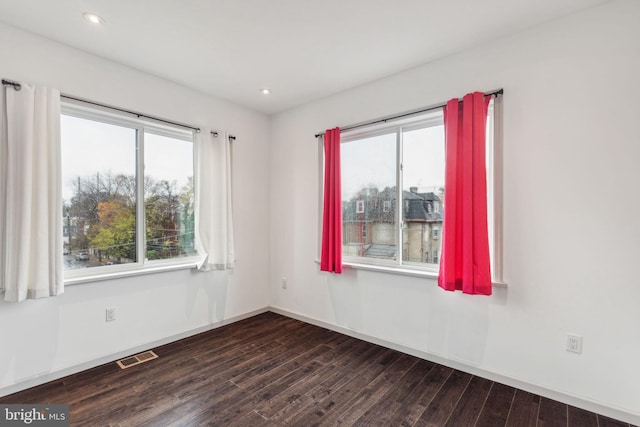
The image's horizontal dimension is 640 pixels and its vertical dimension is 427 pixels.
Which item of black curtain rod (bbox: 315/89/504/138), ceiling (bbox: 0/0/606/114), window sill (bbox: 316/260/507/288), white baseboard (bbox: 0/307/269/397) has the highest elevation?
ceiling (bbox: 0/0/606/114)

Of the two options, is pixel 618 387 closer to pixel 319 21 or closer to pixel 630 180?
pixel 630 180

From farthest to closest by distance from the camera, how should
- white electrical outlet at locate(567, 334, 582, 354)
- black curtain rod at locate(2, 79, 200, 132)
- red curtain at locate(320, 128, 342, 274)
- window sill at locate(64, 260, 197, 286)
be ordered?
red curtain at locate(320, 128, 342, 274)
window sill at locate(64, 260, 197, 286)
black curtain rod at locate(2, 79, 200, 132)
white electrical outlet at locate(567, 334, 582, 354)

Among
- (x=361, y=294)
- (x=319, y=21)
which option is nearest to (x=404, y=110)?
(x=319, y=21)

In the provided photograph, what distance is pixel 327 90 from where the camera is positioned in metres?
3.36

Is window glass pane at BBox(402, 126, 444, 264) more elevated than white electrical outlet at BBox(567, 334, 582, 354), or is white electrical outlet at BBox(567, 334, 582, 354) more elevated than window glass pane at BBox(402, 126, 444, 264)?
window glass pane at BBox(402, 126, 444, 264)

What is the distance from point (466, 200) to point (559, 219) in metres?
0.62

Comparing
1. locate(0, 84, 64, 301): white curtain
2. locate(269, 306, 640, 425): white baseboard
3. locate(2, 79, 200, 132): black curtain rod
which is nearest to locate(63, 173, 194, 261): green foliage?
locate(0, 84, 64, 301): white curtain

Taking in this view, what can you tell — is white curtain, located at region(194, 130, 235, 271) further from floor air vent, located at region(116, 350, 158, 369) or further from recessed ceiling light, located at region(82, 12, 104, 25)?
A: recessed ceiling light, located at region(82, 12, 104, 25)

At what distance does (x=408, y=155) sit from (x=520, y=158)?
992 mm

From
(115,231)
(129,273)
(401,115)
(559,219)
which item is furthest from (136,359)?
(559,219)

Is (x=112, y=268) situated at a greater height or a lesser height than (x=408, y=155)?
lesser

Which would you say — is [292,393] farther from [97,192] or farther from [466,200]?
[97,192]

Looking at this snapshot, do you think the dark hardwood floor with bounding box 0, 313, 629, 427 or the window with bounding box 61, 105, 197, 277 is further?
the window with bounding box 61, 105, 197, 277

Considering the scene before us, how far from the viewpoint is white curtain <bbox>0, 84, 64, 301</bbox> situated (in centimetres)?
214
